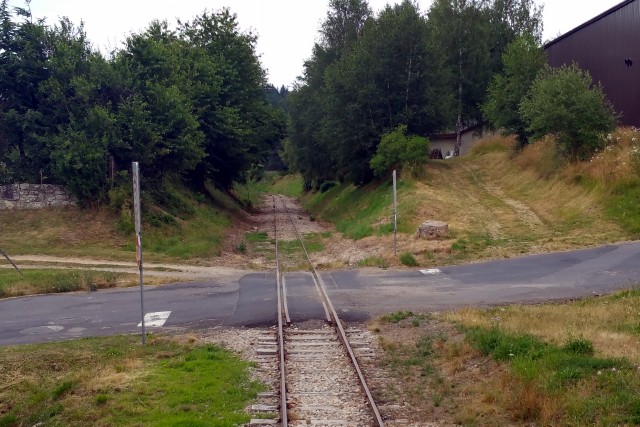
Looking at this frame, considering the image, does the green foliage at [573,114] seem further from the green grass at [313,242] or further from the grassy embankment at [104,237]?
the grassy embankment at [104,237]

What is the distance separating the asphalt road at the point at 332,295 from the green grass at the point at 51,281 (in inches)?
32.9

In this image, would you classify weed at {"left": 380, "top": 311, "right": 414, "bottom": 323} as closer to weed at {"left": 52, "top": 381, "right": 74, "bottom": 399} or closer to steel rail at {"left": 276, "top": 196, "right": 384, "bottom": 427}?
steel rail at {"left": 276, "top": 196, "right": 384, "bottom": 427}

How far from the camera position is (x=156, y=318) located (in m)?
16.1

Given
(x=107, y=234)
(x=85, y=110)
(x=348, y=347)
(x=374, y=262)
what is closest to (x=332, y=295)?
(x=348, y=347)

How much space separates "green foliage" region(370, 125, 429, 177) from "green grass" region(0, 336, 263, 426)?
28777 mm

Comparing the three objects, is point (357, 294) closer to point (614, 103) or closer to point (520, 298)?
point (520, 298)

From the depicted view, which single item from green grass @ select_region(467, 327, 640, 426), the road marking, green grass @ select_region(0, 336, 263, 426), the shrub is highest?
the shrub

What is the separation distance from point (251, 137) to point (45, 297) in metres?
31.6

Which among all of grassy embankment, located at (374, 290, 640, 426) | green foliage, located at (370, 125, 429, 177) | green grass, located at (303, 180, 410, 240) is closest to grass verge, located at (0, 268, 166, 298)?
grassy embankment, located at (374, 290, 640, 426)

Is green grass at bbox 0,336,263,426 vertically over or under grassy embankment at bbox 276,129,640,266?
under

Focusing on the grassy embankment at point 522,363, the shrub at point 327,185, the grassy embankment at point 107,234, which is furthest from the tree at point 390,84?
the grassy embankment at point 522,363

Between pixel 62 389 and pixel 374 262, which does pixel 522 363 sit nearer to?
pixel 62 389

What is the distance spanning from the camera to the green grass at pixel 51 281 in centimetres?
2066

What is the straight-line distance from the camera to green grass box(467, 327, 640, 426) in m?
7.81
